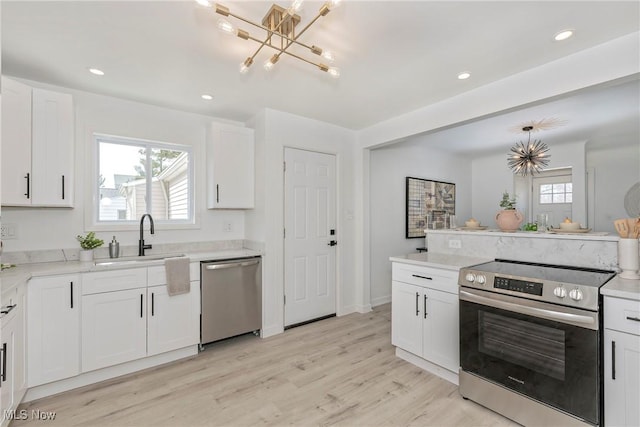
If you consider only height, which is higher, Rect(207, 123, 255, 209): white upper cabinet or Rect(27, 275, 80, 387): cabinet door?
Rect(207, 123, 255, 209): white upper cabinet

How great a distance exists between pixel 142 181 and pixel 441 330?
335cm

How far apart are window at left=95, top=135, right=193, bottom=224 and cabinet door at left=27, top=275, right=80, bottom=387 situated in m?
0.95

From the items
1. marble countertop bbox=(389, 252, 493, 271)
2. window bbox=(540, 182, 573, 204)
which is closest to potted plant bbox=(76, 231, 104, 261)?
marble countertop bbox=(389, 252, 493, 271)

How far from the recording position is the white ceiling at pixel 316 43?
1723mm

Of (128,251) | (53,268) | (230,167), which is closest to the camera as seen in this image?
(53,268)

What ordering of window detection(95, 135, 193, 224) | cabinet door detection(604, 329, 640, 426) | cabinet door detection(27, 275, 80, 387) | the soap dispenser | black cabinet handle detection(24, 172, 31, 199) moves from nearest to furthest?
cabinet door detection(604, 329, 640, 426), cabinet door detection(27, 275, 80, 387), black cabinet handle detection(24, 172, 31, 199), the soap dispenser, window detection(95, 135, 193, 224)

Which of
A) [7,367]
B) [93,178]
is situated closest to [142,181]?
[93,178]

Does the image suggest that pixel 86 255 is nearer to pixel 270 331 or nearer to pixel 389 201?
pixel 270 331

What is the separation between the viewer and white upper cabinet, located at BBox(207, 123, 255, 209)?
10.9 ft

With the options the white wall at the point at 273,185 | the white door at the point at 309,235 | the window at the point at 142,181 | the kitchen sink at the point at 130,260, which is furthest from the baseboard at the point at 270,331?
the window at the point at 142,181

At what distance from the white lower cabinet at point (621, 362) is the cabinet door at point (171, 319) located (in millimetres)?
3045

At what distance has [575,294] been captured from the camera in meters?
1.69

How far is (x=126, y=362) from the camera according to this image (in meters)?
2.50

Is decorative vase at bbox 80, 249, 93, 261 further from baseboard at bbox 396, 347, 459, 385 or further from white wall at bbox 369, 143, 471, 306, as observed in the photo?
white wall at bbox 369, 143, 471, 306
